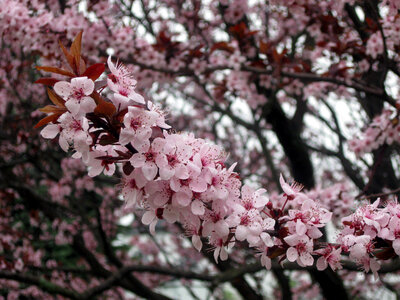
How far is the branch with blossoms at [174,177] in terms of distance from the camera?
3.88 feet

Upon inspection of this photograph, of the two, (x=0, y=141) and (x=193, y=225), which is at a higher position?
(x=193, y=225)

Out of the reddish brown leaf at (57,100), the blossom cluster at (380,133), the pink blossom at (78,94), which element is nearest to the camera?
the pink blossom at (78,94)

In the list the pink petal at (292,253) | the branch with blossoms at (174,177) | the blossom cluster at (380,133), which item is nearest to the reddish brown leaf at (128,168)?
the branch with blossoms at (174,177)

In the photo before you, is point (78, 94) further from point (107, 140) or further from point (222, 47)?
point (222, 47)

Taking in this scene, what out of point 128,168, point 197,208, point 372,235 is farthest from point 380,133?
point 128,168

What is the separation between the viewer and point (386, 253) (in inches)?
54.4

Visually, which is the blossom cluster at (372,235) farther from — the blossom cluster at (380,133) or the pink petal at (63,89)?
the blossom cluster at (380,133)

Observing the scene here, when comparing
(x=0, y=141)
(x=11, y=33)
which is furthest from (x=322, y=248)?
A: (x=0, y=141)

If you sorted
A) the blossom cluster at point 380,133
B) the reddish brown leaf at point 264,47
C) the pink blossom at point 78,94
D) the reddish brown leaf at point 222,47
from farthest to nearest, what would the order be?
the reddish brown leaf at point 222,47 < the reddish brown leaf at point 264,47 < the blossom cluster at point 380,133 < the pink blossom at point 78,94

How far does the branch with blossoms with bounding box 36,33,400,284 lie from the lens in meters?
1.18

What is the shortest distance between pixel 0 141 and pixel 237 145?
4.23 meters

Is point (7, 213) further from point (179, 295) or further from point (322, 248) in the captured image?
point (179, 295)

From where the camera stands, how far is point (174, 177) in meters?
1.22

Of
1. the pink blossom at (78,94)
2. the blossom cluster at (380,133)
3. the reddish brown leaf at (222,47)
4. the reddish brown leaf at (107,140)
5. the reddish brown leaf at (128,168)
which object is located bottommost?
the blossom cluster at (380,133)
